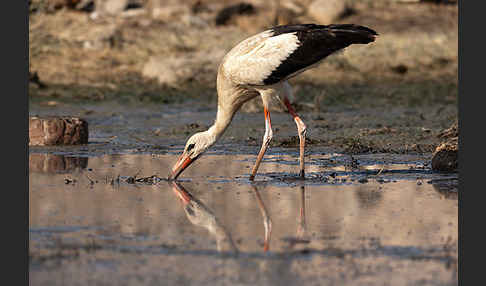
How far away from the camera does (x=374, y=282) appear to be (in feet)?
18.2

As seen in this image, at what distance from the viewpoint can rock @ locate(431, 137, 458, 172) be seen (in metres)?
9.88

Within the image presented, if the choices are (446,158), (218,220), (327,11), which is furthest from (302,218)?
(327,11)

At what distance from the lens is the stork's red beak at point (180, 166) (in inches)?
383

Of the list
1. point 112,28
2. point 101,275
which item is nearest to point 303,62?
point 101,275

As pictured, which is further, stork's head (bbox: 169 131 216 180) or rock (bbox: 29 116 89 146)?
rock (bbox: 29 116 89 146)

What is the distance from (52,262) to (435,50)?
56.7 ft

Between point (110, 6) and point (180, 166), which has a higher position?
point (110, 6)

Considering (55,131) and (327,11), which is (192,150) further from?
(327,11)

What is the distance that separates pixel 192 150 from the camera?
9.98 meters

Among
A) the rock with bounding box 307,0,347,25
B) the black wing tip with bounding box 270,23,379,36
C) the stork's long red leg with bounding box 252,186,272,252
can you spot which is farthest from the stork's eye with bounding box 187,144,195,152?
the rock with bounding box 307,0,347,25

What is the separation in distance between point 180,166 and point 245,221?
255 cm

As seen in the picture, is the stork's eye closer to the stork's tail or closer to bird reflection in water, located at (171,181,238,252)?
bird reflection in water, located at (171,181,238,252)

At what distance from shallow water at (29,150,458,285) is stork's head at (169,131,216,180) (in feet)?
0.48

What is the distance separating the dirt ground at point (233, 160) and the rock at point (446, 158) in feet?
0.55
